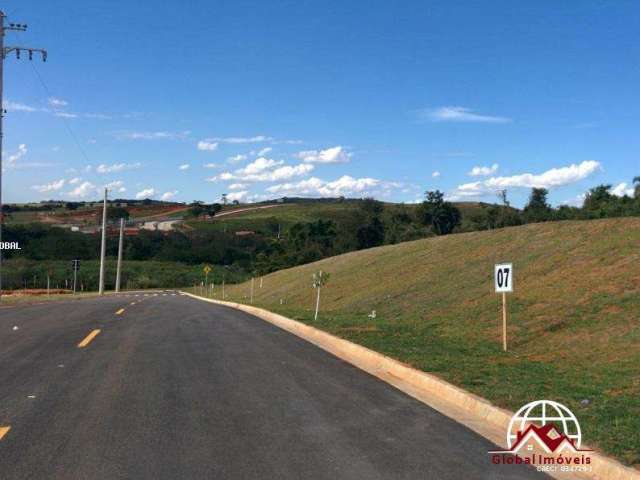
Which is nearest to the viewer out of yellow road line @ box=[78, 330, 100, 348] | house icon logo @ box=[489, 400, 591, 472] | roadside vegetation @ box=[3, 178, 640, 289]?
house icon logo @ box=[489, 400, 591, 472]

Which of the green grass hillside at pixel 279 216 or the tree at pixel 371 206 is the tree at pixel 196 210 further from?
the tree at pixel 371 206

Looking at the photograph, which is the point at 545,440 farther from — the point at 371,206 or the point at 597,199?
the point at 371,206

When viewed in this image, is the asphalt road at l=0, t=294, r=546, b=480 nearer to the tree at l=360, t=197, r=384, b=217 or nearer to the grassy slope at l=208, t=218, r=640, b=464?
the grassy slope at l=208, t=218, r=640, b=464

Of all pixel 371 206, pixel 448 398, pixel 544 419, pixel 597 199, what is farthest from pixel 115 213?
pixel 544 419

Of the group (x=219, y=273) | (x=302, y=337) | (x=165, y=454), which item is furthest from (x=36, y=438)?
(x=219, y=273)

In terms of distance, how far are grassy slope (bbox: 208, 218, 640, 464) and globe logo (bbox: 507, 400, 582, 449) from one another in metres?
0.14

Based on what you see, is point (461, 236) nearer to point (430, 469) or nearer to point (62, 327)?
point (62, 327)

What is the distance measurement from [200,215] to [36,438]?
16115 cm

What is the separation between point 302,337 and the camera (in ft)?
58.8

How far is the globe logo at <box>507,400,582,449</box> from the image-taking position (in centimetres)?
724

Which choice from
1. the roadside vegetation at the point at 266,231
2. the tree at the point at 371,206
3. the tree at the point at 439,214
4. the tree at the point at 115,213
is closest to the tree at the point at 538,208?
the roadside vegetation at the point at 266,231

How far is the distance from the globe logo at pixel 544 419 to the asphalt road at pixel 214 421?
18.3 inches

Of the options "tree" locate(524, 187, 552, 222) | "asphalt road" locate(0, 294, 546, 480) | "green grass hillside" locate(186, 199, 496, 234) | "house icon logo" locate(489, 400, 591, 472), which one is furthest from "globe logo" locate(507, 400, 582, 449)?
"green grass hillside" locate(186, 199, 496, 234)

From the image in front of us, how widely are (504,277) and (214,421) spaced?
26.8 ft
